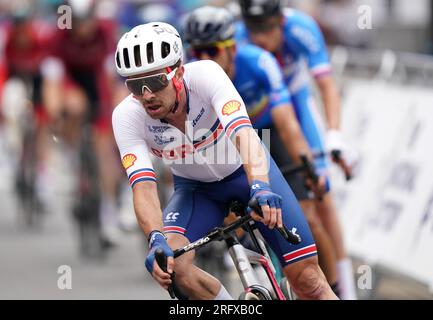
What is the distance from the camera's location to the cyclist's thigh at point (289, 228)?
677cm

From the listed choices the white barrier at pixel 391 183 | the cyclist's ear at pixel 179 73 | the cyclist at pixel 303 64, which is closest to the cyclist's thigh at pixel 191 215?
the cyclist's ear at pixel 179 73

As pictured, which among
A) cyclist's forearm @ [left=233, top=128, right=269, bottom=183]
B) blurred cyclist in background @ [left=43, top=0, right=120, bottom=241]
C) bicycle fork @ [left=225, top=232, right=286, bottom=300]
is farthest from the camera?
blurred cyclist in background @ [left=43, top=0, right=120, bottom=241]

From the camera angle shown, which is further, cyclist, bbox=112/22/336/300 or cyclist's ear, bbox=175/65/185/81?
cyclist's ear, bbox=175/65/185/81

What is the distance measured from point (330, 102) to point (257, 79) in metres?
0.95

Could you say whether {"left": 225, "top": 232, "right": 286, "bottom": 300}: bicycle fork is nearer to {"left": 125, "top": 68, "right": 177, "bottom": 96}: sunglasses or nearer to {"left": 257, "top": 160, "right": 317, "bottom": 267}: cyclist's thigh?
{"left": 257, "top": 160, "right": 317, "bottom": 267}: cyclist's thigh

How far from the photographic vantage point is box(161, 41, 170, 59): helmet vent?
637 centimetres

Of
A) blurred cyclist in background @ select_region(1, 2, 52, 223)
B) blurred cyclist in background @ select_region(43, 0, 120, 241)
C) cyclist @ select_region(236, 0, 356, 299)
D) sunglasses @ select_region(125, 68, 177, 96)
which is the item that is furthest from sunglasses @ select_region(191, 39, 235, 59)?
blurred cyclist in background @ select_region(1, 2, 52, 223)

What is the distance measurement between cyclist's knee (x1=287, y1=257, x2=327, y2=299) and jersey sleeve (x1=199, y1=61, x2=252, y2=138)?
0.92 meters

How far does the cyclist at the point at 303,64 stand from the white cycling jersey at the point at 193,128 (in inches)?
70.6

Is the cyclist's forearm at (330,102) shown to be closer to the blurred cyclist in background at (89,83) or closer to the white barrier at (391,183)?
the white barrier at (391,183)

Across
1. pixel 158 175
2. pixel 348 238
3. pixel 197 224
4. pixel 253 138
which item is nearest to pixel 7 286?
pixel 158 175

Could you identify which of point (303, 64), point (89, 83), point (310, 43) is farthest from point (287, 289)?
point (89, 83)

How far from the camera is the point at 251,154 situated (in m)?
6.29
